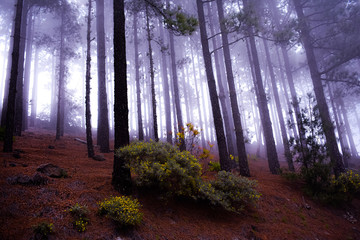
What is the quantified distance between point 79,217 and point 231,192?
4.06m

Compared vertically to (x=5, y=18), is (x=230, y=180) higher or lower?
lower

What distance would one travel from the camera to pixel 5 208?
3.26 m

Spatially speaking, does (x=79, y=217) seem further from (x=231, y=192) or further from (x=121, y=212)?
(x=231, y=192)

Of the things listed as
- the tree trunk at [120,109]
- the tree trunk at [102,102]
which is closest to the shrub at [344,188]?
the tree trunk at [120,109]

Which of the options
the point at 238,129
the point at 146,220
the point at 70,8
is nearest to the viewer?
the point at 146,220

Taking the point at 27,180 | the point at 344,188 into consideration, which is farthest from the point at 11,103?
the point at 344,188

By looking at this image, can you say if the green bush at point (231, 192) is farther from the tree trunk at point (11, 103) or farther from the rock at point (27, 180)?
the tree trunk at point (11, 103)

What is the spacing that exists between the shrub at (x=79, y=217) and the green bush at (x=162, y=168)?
1.47m

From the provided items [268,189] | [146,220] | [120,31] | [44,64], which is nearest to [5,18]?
[44,64]

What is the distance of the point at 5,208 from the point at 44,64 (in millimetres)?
33393

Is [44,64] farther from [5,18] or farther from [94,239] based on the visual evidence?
[94,239]

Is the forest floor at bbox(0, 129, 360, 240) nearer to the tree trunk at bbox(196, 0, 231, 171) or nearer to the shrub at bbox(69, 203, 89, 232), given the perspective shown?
the shrub at bbox(69, 203, 89, 232)

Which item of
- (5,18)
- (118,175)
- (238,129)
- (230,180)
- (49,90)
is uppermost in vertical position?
(5,18)

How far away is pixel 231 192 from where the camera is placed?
5555mm
